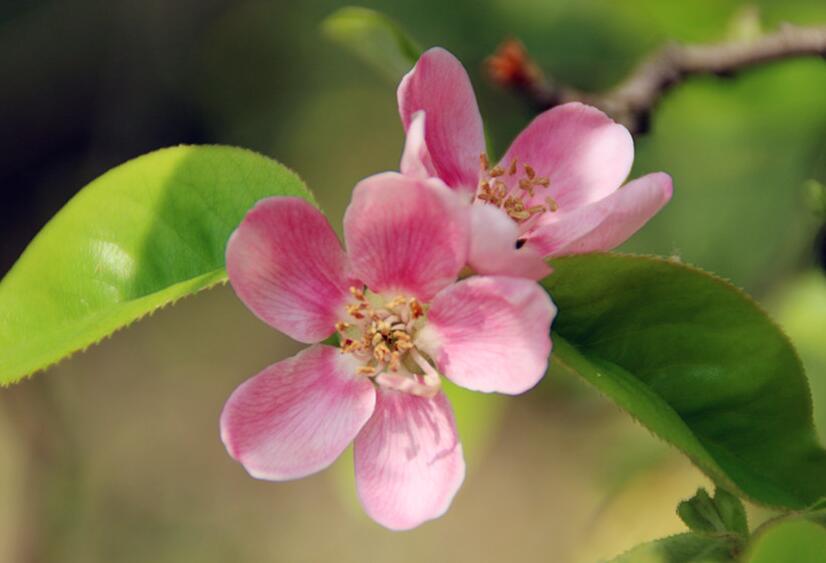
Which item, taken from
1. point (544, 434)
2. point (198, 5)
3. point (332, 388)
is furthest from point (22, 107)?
point (332, 388)

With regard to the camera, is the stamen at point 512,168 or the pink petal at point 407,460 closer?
the pink petal at point 407,460

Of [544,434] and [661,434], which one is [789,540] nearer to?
[661,434]

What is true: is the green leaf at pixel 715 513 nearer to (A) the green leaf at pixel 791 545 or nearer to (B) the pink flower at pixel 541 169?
(A) the green leaf at pixel 791 545

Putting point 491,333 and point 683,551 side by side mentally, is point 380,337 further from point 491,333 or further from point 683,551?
point 683,551

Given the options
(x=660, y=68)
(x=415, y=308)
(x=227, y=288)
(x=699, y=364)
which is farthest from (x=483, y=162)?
(x=227, y=288)

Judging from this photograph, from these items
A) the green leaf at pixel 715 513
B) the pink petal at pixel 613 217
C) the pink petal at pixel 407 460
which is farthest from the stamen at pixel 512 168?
the green leaf at pixel 715 513

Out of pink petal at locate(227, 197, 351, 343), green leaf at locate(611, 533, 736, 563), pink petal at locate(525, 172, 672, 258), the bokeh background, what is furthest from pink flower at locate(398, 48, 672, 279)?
the bokeh background

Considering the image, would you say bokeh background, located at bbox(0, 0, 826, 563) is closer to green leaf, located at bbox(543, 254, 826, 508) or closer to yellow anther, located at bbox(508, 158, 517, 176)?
yellow anther, located at bbox(508, 158, 517, 176)
